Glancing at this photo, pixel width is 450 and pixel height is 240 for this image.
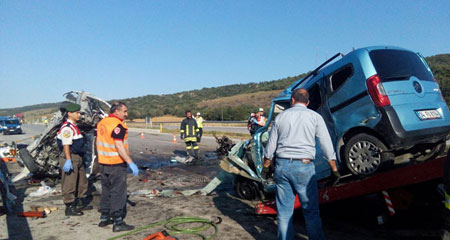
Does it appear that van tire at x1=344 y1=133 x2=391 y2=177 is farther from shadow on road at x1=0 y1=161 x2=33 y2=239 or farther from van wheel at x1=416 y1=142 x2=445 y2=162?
shadow on road at x1=0 y1=161 x2=33 y2=239

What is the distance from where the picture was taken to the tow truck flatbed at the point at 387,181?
11.4 feet

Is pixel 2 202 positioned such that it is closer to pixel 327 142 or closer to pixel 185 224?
pixel 185 224

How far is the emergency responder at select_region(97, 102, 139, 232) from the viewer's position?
4500 mm

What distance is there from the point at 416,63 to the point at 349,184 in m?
1.85

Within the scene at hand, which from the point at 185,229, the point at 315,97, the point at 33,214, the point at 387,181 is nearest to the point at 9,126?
the point at 33,214

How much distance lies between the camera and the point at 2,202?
5402 mm

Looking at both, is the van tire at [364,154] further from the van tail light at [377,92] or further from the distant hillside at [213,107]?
the distant hillside at [213,107]

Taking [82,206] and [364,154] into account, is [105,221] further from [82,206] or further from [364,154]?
[364,154]

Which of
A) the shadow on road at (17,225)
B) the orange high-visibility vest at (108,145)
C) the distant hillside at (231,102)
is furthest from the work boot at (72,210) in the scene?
the distant hillside at (231,102)

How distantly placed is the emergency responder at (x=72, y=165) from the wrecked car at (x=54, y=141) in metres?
1.75

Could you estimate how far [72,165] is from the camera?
5512 mm

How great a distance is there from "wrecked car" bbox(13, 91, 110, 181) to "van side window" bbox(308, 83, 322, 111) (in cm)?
484

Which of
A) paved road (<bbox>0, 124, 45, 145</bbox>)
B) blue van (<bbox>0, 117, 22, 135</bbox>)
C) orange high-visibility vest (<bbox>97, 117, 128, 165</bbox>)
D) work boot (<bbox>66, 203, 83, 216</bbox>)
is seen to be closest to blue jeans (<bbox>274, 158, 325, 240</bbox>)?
orange high-visibility vest (<bbox>97, 117, 128, 165</bbox>)

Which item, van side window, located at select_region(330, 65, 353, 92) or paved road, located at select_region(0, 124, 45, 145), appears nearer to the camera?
van side window, located at select_region(330, 65, 353, 92)
